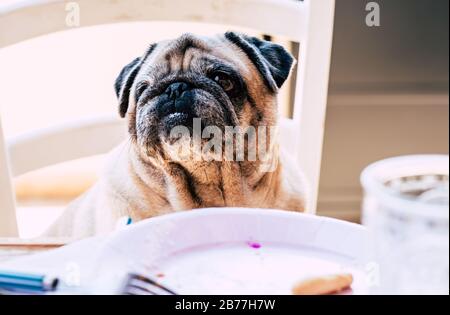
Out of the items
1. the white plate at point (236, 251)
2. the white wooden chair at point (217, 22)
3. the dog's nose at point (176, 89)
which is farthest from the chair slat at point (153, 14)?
the white plate at point (236, 251)

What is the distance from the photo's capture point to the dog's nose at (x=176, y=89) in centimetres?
83

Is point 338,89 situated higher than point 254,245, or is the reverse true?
point 338,89

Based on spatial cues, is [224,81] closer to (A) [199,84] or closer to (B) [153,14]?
(A) [199,84]

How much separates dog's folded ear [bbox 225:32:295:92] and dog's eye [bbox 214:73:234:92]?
5cm

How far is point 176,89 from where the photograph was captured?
83cm

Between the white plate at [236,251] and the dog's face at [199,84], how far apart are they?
181 millimetres

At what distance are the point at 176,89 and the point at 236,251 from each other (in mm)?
279

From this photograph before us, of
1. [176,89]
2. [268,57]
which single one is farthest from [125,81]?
[268,57]

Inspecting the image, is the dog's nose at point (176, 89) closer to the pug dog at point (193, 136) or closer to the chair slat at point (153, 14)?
the pug dog at point (193, 136)

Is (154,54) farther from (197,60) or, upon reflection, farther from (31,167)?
(31,167)

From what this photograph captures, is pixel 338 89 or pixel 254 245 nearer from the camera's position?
pixel 254 245

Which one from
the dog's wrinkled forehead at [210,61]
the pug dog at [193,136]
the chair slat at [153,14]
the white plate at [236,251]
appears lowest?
the white plate at [236,251]

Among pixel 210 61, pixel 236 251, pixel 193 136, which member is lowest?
pixel 236 251
